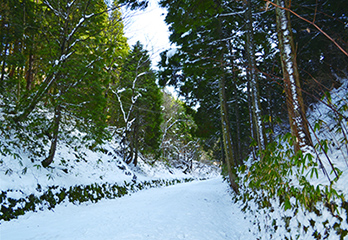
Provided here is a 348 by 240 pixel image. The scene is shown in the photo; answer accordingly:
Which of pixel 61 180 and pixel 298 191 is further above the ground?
pixel 61 180

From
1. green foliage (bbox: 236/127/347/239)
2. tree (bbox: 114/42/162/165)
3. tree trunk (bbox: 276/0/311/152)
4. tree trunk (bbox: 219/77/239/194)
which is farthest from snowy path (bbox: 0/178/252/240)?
tree (bbox: 114/42/162/165)

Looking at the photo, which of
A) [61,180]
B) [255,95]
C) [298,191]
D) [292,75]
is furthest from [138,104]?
[298,191]

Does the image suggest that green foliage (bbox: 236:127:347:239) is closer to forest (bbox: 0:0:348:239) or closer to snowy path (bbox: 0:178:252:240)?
forest (bbox: 0:0:348:239)

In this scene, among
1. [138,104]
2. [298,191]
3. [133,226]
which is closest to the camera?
[298,191]

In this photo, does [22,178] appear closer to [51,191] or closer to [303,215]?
[51,191]

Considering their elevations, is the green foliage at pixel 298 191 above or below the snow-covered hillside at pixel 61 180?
below

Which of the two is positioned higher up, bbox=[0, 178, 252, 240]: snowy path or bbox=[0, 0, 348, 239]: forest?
bbox=[0, 0, 348, 239]: forest

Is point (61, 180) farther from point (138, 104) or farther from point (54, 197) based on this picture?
point (138, 104)

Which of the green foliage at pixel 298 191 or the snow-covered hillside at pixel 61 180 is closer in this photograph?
the green foliage at pixel 298 191

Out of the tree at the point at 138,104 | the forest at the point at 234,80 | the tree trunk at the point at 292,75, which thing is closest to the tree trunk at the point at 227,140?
the forest at the point at 234,80

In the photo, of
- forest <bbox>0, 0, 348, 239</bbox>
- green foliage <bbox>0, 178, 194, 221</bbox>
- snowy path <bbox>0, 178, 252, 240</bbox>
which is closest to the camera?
forest <bbox>0, 0, 348, 239</bbox>

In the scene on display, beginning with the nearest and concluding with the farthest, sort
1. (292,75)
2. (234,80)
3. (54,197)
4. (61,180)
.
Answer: (292,75), (54,197), (61,180), (234,80)

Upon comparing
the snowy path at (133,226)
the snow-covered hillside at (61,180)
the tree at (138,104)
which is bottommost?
the snowy path at (133,226)

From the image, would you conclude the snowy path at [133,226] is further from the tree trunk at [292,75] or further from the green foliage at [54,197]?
the tree trunk at [292,75]
